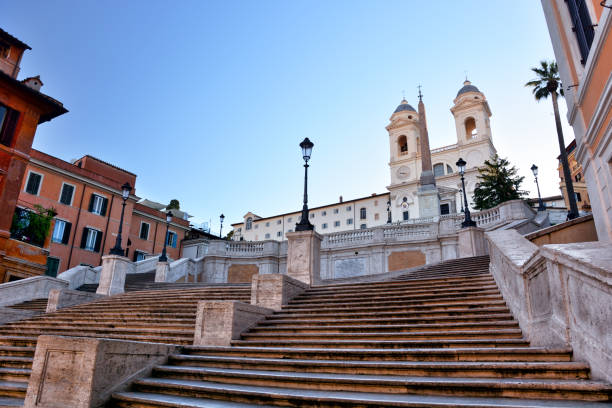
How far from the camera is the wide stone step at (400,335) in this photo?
6273 mm

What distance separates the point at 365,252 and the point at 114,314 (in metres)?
15.5

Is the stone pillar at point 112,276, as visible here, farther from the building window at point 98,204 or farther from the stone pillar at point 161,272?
the building window at point 98,204

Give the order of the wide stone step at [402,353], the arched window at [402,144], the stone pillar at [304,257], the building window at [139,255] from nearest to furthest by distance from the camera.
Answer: the wide stone step at [402,353]
the stone pillar at [304,257]
the building window at [139,255]
the arched window at [402,144]

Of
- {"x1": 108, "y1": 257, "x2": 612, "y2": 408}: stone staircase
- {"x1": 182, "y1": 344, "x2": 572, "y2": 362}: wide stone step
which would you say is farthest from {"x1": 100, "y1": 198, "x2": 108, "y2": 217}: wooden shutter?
{"x1": 182, "y1": 344, "x2": 572, "y2": 362}: wide stone step

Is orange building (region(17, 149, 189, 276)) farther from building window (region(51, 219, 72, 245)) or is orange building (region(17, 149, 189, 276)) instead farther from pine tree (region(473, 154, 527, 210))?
pine tree (region(473, 154, 527, 210))

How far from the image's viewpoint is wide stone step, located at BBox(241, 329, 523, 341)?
6273 mm

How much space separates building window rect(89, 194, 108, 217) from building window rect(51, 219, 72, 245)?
2.53 meters

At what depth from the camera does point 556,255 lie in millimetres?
4754

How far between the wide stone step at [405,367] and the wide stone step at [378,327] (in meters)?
1.62

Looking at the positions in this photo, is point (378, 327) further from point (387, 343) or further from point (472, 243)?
point (472, 243)

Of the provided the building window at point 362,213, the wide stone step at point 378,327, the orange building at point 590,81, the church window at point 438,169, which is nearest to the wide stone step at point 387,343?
the wide stone step at point 378,327

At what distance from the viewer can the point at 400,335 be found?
6910 mm

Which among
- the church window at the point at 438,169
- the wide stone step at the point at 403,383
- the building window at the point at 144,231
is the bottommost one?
the wide stone step at the point at 403,383

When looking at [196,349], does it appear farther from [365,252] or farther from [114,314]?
[365,252]
